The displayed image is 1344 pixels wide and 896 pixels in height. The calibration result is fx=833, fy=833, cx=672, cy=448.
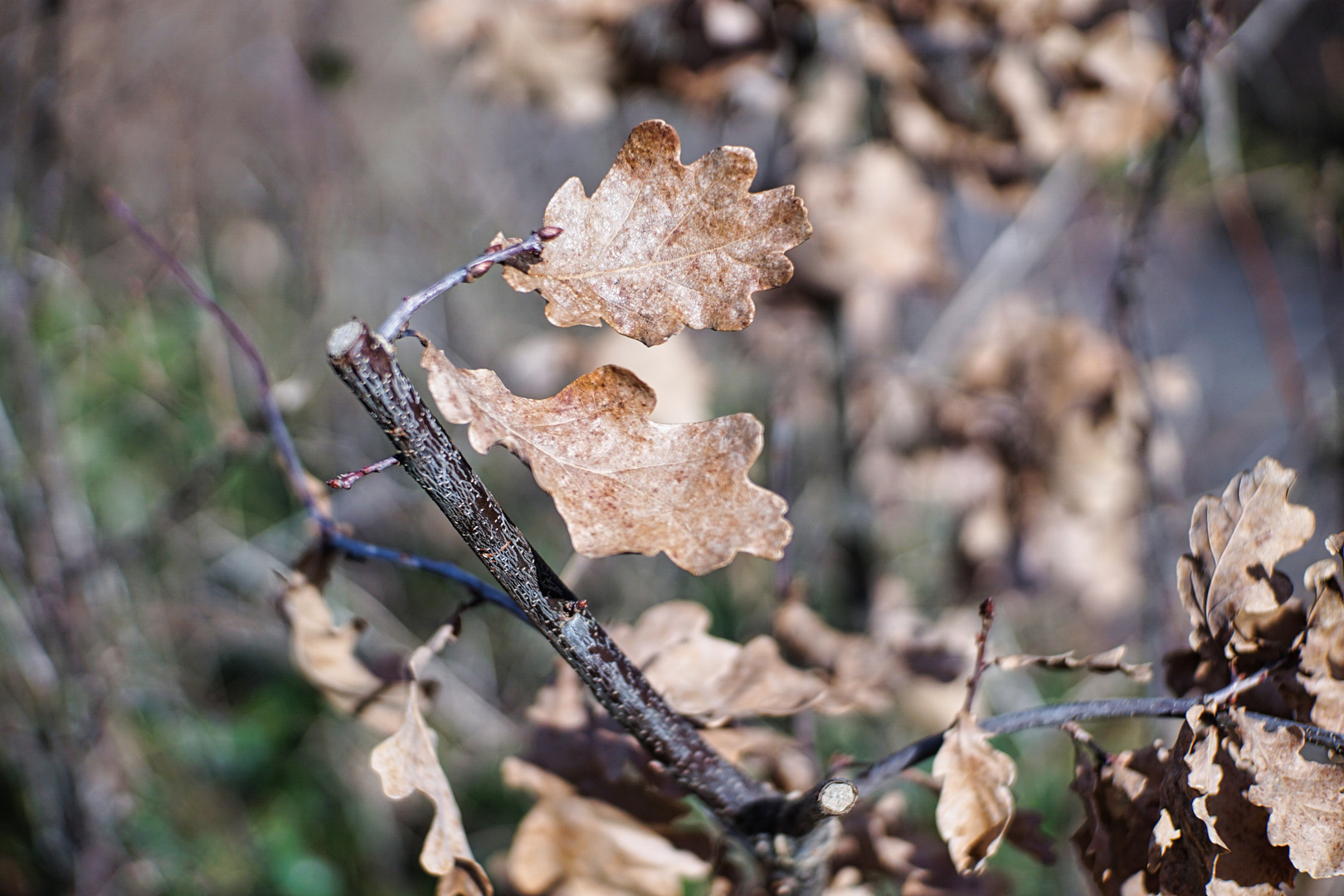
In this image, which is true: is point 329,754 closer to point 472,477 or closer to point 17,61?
point 17,61

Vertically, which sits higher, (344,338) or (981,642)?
(344,338)

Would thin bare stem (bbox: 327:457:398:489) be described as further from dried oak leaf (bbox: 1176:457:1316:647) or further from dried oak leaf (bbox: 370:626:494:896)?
dried oak leaf (bbox: 1176:457:1316:647)

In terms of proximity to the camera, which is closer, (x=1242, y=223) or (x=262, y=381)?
(x=262, y=381)

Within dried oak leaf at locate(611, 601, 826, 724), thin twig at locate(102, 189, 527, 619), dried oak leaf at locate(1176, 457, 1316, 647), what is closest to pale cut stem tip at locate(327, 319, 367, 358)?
thin twig at locate(102, 189, 527, 619)

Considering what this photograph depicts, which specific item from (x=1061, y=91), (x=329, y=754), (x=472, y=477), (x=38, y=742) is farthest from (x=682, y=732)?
(x=329, y=754)

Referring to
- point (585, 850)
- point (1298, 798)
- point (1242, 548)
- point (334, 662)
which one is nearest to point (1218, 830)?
point (1298, 798)

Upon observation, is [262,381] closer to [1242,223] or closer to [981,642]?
[981,642]
